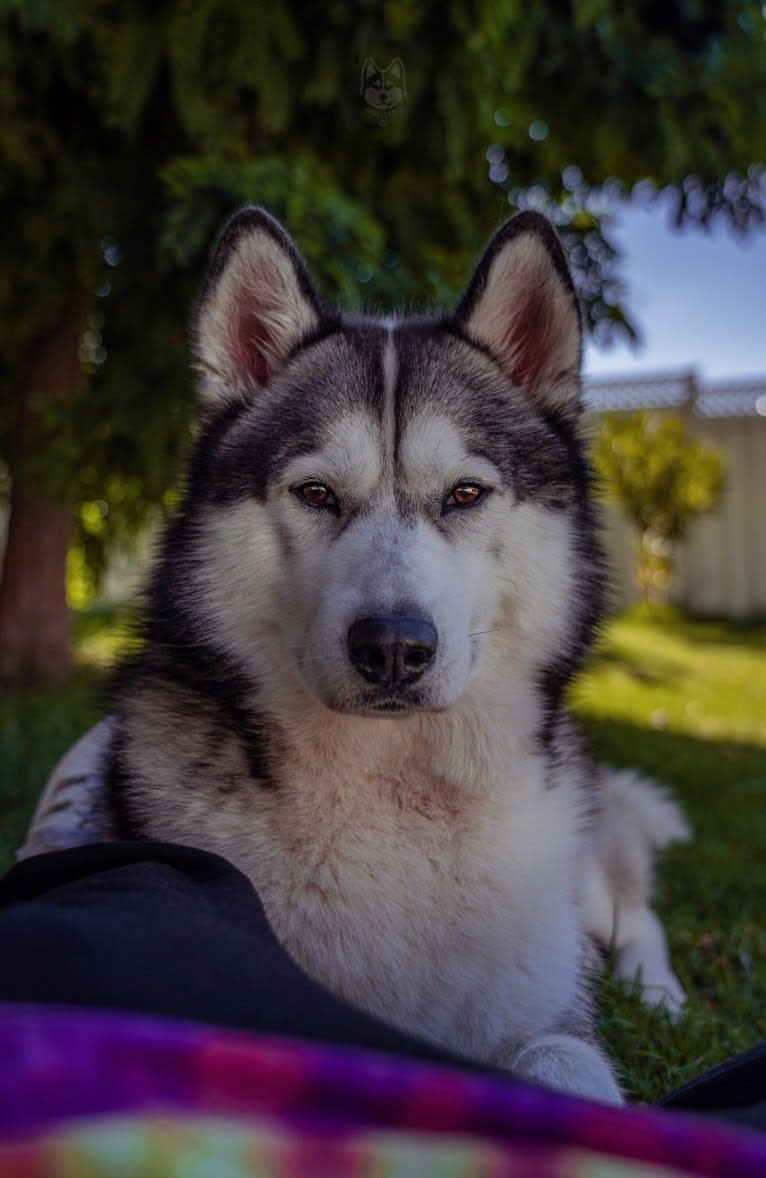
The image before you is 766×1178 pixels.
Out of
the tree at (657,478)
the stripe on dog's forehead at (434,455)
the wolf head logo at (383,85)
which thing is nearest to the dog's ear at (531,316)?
the stripe on dog's forehead at (434,455)

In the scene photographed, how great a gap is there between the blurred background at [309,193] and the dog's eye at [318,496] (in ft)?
4.78

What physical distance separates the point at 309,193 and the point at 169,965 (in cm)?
369

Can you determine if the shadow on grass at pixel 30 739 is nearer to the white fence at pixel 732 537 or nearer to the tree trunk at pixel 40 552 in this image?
the tree trunk at pixel 40 552

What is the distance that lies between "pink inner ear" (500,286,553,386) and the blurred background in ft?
3.50

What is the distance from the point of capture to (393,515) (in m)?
1.73

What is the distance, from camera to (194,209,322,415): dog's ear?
6.52 feet

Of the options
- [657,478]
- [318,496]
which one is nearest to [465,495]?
[318,496]

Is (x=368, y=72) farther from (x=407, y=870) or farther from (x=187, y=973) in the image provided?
(x=187, y=973)

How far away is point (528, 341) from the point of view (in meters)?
2.08

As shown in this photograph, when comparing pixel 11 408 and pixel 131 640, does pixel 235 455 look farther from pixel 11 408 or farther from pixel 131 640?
pixel 11 408

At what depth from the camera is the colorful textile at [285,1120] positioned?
26.6 inches

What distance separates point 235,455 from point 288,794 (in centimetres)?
67

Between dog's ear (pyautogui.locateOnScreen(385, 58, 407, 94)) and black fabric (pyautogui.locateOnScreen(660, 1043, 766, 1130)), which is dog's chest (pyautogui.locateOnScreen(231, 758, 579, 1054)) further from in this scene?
dog's ear (pyautogui.locateOnScreen(385, 58, 407, 94))

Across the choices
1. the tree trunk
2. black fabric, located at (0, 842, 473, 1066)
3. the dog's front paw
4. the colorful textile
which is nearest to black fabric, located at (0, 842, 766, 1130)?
black fabric, located at (0, 842, 473, 1066)
